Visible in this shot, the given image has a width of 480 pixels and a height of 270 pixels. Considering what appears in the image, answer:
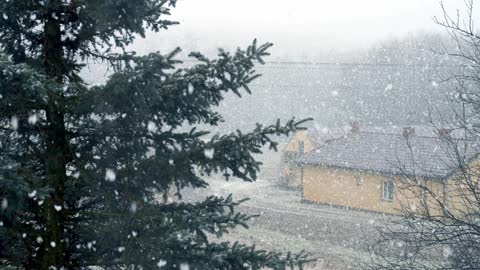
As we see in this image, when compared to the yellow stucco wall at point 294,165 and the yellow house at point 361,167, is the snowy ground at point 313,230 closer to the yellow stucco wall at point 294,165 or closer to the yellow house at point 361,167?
the yellow house at point 361,167

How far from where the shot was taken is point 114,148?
468 centimetres

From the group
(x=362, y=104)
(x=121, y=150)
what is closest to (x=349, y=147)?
(x=121, y=150)

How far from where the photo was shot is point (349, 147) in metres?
31.0

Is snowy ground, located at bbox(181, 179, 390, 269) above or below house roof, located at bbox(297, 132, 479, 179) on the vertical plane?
below

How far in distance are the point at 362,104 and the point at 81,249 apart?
64.0 m

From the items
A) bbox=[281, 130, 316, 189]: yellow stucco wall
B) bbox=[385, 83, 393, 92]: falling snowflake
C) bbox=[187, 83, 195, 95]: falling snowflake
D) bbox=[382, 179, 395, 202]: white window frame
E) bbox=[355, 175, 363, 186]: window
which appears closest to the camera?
bbox=[187, 83, 195, 95]: falling snowflake

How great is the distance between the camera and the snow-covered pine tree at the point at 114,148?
408 cm

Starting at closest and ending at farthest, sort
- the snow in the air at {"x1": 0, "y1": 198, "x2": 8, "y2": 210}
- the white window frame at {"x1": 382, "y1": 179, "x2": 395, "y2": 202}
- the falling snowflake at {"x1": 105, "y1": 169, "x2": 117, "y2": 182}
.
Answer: the snow in the air at {"x1": 0, "y1": 198, "x2": 8, "y2": 210}
the falling snowflake at {"x1": 105, "y1": 169, "x2": 117, "y2": 182}
the white window frame at {"x1": 382, "y1": 179, "x2": 395, "y2": 202}

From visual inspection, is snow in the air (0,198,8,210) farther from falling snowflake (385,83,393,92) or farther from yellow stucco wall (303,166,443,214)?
falling snowflake (385,83,393,92)

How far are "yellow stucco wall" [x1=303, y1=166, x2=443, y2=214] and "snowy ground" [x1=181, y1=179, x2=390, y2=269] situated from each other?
60 centimetres

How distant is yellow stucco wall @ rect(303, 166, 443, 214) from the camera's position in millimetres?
28188

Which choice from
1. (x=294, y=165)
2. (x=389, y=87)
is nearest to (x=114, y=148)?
(x=294, y=165)

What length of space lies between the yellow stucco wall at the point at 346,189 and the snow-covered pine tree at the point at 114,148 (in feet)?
80.4

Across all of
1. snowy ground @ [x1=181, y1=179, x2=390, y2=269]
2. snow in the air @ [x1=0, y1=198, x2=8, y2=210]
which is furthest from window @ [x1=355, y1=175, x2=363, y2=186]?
snow in the air @ [x1=0, y1=198, x2=8, y2=210]
